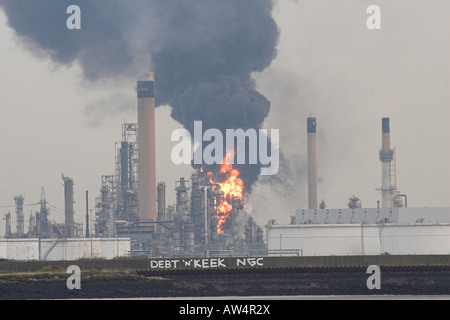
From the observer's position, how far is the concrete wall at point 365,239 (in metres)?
92.1

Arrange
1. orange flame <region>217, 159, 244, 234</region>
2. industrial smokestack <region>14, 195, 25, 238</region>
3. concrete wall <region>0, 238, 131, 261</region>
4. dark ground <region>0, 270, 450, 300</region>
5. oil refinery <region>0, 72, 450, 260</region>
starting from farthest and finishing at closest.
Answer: industrial smokestack <region>14, 195, 25, 238</region> → orange flame <region>217, 159, 244, 234</region> → oil refinery <region>0, 72, 450, 260</region> → concrete wall <region>0, 238, 131, 261</region> → dark ground <region>0, 270, 450, 300</region>

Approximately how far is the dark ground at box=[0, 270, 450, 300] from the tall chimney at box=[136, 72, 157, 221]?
6237 centimetres

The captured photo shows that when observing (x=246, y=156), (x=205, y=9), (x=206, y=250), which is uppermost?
(x=205, y=9)

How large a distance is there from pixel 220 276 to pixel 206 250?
52595mm

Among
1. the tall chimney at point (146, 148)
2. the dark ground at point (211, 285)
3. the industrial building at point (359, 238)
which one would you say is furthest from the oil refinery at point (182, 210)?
the dark ground at point (211, 285)

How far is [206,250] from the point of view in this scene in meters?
115

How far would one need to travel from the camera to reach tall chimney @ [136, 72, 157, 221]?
123625 mm

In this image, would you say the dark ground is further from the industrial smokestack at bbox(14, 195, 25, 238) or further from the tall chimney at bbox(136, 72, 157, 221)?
the industrial smokestack at bbox(14, 195, 25, 238)

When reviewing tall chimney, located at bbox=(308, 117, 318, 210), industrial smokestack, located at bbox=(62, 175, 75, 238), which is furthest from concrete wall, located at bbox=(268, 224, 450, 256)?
industrial smokestack, located at bbox=(62, 175, 75, 238)

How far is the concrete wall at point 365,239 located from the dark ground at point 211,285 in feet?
91.0
